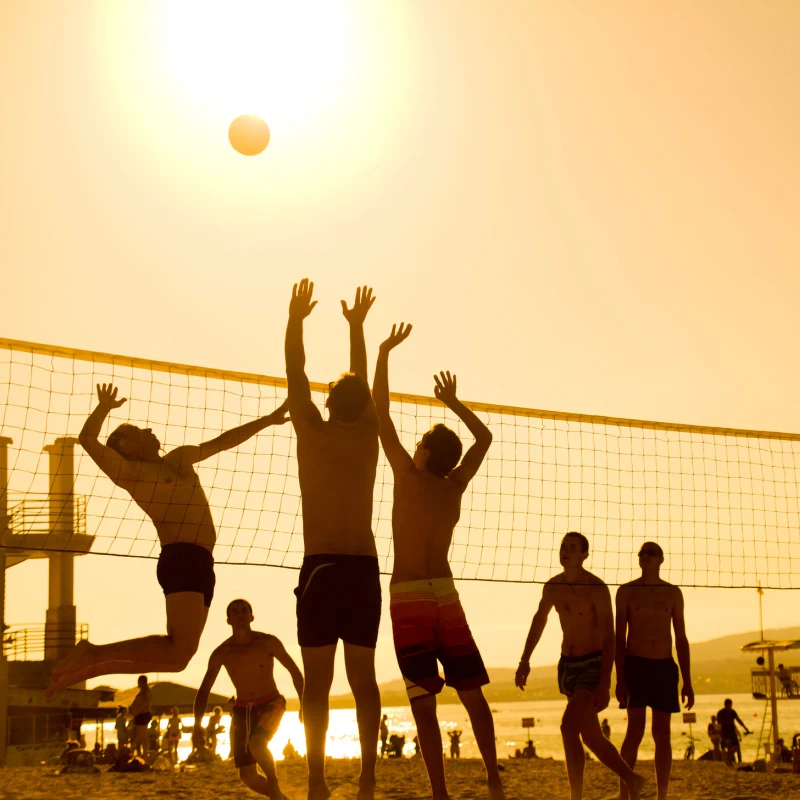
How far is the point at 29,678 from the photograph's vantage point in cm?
2283

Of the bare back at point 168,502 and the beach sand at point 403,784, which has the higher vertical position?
the bare back at point 168,502

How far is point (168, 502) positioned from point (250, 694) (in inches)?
74.2

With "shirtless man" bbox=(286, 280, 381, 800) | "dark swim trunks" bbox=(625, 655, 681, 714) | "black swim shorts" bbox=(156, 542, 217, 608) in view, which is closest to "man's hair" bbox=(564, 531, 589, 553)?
"dark swim trunks" bbox=(625, 655, 681, 714)

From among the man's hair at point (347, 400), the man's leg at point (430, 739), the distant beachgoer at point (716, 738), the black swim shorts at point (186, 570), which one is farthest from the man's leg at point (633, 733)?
the distant beachgoer at point (716, 738)

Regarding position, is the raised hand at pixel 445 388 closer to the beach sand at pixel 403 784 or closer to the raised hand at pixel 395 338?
the raised hand at pixel 395 338

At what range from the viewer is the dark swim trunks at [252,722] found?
7.16 meters

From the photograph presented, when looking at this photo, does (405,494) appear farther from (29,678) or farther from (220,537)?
(29,678)

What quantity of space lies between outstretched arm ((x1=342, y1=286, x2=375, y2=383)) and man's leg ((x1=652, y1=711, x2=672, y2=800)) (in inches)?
129

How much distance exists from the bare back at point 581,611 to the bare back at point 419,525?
1.44 metres

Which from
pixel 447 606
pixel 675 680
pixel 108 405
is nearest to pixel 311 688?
pixel 447 606

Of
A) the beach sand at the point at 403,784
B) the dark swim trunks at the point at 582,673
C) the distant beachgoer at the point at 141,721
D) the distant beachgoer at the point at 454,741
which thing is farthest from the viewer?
the distant beachgoer at the point at 454,741

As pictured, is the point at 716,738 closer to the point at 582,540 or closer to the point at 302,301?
the point at 582,540

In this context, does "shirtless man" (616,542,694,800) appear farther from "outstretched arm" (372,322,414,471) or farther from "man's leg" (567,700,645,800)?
"outstretched arm" (372,322,414,471)

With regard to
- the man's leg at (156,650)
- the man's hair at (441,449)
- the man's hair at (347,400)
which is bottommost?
the man's leg at (156,650)
